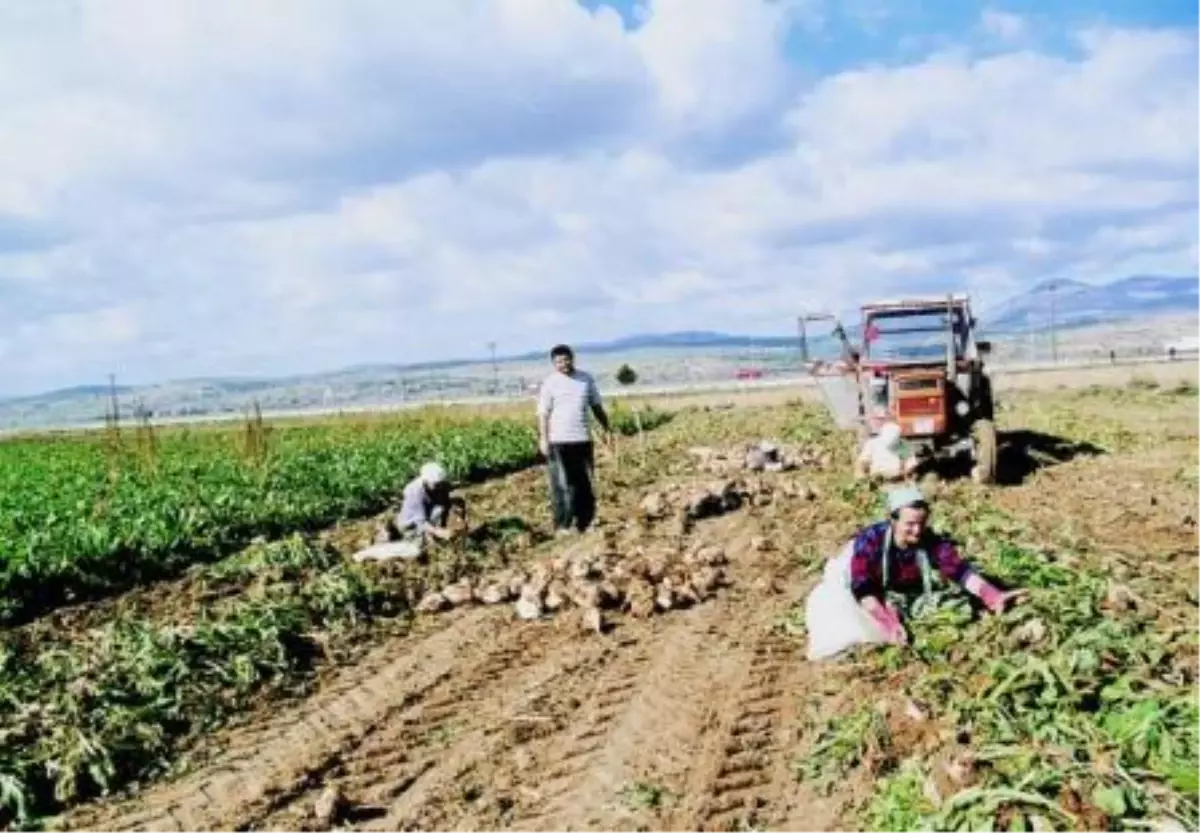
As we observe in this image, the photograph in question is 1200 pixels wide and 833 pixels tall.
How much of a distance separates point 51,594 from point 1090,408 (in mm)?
24774

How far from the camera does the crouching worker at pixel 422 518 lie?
10.7 meters

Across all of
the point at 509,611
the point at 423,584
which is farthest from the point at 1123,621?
the point at 423,584

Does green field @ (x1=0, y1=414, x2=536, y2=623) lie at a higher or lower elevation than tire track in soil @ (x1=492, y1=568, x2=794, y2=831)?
higher

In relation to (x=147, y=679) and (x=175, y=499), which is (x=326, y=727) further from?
(x=175, y=499)

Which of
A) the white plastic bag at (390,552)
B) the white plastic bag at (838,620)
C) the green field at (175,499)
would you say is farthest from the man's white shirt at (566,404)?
the white plastic bag at (838,620)

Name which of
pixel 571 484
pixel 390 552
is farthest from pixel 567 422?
pixel 390 552

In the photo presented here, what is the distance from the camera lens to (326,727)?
6.48m

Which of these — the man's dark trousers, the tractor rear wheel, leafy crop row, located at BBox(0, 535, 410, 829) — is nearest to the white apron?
leafy crop row, located at BBox(0, 535, 410, 829)

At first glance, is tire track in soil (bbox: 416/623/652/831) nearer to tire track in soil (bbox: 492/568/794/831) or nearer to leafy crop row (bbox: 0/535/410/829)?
tire track in soil (bbox: 492/568/794/831)

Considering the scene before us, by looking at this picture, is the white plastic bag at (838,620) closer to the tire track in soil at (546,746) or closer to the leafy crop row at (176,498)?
the tire track in soil at (546,746)

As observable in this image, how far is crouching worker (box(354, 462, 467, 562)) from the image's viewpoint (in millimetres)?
10711

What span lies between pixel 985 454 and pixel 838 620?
7.61 m

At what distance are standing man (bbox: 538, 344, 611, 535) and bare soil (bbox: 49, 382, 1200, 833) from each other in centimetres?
126

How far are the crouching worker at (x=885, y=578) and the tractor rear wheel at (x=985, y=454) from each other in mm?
7237
